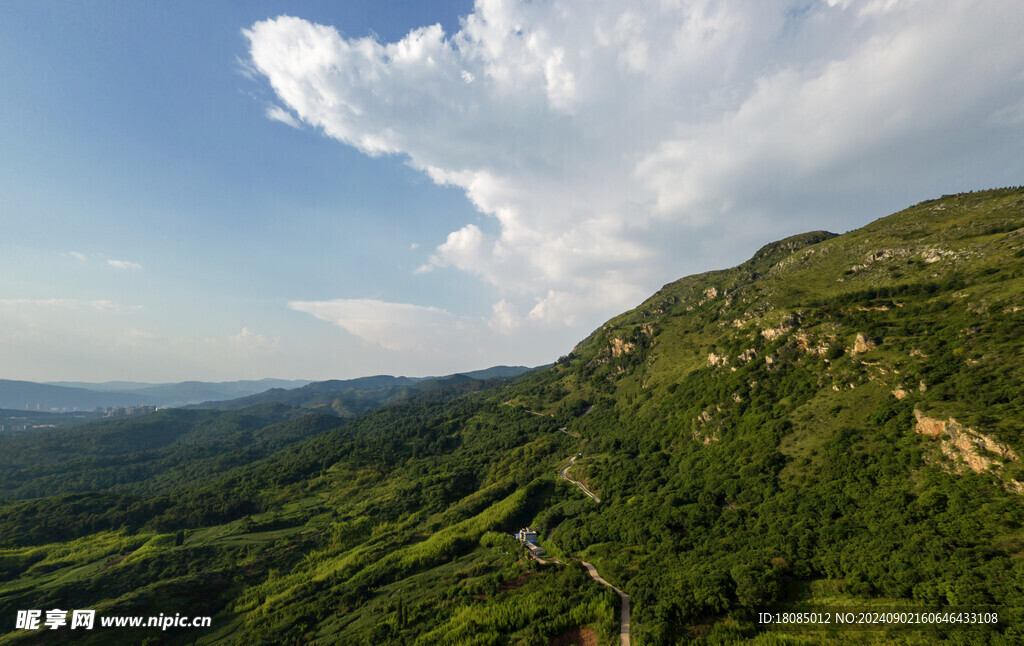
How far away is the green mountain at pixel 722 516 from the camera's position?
51969mm

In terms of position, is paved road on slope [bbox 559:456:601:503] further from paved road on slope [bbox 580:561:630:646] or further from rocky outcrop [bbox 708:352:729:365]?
rocky outcrop [bbox 708:352:729:365]

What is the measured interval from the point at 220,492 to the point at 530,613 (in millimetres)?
182813

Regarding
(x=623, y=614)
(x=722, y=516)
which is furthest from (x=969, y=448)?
(x=623, y=614)

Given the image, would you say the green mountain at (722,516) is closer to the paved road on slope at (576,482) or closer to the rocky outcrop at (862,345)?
the rocky outcrop at (862,345)

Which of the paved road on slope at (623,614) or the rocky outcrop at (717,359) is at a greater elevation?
the rocky outcrop at (717,359)

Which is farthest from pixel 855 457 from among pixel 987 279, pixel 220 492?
pixel 220 492

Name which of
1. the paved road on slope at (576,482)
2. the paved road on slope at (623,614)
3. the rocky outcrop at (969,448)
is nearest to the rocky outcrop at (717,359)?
the paved road on slope at (576,482)

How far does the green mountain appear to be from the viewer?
5197 cm

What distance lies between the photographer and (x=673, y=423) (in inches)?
5389

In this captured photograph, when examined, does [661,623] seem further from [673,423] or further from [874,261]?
[874,261]

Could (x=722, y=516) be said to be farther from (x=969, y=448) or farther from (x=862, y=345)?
(x=862, y=345)

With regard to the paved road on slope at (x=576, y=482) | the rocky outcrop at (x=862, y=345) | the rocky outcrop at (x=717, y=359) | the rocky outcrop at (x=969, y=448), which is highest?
the rocky outcrop at (x=862, y=345)

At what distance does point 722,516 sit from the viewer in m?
82.0

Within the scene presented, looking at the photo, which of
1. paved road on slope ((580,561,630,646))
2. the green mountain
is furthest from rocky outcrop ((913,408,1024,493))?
paved road on slope ((580,561,630,646))
